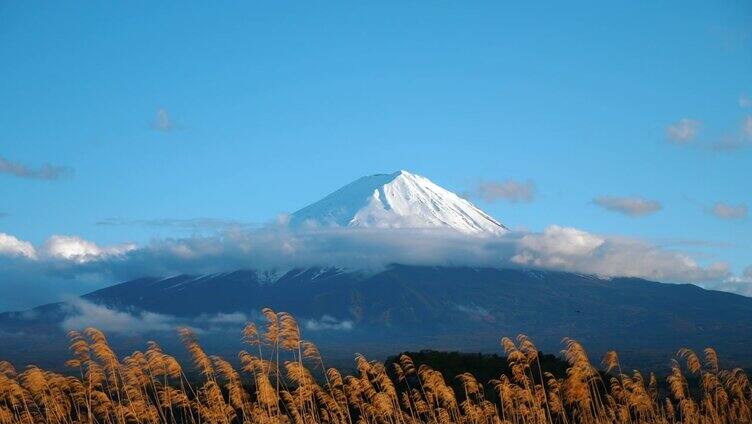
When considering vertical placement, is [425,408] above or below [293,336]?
below

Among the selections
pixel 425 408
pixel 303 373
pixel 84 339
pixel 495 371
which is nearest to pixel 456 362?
pixel 495 371

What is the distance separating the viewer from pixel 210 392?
16.4m

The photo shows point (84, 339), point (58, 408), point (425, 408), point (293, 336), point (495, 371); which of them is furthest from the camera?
point (495, 371)

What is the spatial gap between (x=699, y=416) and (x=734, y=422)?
703mm

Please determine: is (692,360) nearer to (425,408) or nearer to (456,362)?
(425,408)

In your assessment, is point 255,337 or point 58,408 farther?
point 58,408

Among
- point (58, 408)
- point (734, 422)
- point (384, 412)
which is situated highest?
point (58, 408)

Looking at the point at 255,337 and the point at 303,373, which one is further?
the point at 303,373

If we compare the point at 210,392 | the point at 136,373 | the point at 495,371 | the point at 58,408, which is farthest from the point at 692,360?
the point at 495,371

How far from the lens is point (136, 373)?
54.2 feet

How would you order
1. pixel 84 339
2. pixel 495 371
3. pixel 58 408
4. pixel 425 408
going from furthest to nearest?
pixel 495 371 < pixel 425 408 < pixel 58 408 < pixel 84 339

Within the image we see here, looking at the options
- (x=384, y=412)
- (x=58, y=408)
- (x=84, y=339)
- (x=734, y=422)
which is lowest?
(x=734, y=422)

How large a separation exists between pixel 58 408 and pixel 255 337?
431cm

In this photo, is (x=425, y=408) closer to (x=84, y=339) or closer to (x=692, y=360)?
(x=692, y=360)
